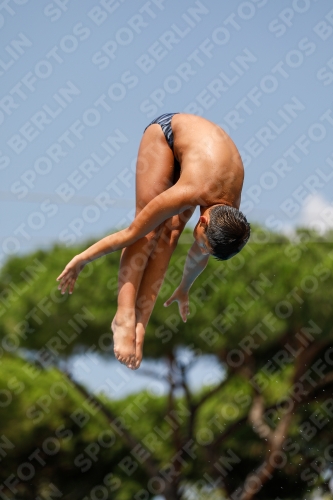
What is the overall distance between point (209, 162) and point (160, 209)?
0.37m

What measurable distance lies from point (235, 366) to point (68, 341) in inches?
123

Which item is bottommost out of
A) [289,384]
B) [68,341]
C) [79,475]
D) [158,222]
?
[289,384]

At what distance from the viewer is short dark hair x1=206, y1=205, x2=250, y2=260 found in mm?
4605

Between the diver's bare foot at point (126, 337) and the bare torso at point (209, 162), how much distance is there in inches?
Answer: 33.0

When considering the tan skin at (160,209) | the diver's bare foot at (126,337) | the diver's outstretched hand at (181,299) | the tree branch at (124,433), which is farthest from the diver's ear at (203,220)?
the tree branch at (124,433)

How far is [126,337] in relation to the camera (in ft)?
16.4

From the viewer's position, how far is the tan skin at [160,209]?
4.65 m

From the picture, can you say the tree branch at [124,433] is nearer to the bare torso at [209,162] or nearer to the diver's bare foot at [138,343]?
the diver's bare foot at [138,343]

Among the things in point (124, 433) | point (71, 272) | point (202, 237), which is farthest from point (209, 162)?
point (124, 433)

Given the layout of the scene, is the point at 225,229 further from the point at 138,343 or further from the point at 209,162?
the point at 138,343

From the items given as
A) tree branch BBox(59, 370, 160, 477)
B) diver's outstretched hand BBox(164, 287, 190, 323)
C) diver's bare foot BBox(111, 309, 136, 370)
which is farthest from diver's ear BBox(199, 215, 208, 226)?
tree branch BBox(59, 370, 160, 477)

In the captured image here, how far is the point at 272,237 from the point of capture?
14250mm

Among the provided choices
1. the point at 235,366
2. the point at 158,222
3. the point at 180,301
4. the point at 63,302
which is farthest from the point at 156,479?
the point at 158,222

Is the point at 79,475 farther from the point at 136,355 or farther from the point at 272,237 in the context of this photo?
the point at 136,355
